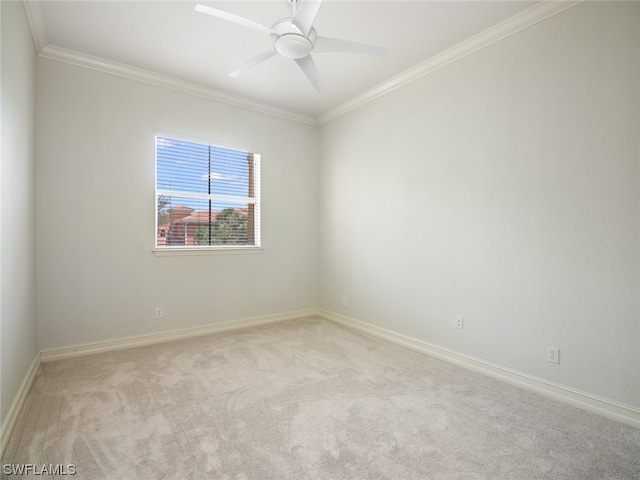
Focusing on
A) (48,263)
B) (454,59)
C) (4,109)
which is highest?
(454,59)

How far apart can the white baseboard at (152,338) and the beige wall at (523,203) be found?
1.40 m

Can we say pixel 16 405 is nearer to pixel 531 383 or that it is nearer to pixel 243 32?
pixel 243 32

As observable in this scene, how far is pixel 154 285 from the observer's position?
354cm

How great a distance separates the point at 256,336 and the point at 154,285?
125 centimetres

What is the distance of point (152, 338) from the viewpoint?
3.51 m

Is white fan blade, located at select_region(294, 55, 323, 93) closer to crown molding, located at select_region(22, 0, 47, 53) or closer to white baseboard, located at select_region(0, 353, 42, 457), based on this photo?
crown molding, located at select_region(22, 0, 47, 53)

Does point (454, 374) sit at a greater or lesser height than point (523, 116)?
lesser

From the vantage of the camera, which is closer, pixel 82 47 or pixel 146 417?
pixel 146 417

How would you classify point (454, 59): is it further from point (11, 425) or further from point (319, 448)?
point (11, 425)

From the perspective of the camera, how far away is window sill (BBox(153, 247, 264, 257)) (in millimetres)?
3598

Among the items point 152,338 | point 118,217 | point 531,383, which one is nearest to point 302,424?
point 531,383

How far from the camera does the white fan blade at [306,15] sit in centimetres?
175

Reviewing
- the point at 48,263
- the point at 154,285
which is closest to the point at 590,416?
the point at 154,285

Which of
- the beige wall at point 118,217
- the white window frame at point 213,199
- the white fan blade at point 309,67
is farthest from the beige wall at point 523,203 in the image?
A: the beige wall at point 118,217
